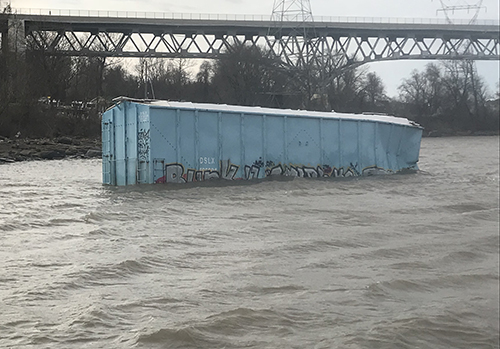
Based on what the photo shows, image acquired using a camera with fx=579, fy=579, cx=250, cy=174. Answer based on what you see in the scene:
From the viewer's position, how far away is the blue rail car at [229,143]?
1738 cm

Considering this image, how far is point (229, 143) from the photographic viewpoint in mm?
18781

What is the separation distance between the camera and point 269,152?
19.8 metres

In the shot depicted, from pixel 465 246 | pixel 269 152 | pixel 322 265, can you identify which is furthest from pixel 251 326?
pixel 269 152

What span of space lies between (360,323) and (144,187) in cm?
1210

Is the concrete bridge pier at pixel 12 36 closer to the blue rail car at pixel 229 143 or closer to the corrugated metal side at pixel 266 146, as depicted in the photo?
the blue rail car at pixel 229 143

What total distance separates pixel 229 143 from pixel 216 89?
45364 mm

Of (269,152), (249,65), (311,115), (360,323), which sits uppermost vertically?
(249,65)

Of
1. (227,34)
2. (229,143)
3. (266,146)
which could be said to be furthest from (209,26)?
(229,143)

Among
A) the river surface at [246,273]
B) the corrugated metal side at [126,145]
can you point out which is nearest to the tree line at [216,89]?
the corrugated metal side at [126,145]

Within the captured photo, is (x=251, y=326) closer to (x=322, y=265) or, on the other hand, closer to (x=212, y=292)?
(x=212, y=292)

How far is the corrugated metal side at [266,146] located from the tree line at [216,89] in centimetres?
2792

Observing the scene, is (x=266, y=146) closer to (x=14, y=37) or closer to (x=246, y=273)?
(x=246, y=273)

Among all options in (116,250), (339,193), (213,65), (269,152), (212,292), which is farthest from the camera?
(213,65)

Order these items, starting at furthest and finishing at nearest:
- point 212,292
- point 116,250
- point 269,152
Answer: point 269,152, point 116,250, point 212,292
